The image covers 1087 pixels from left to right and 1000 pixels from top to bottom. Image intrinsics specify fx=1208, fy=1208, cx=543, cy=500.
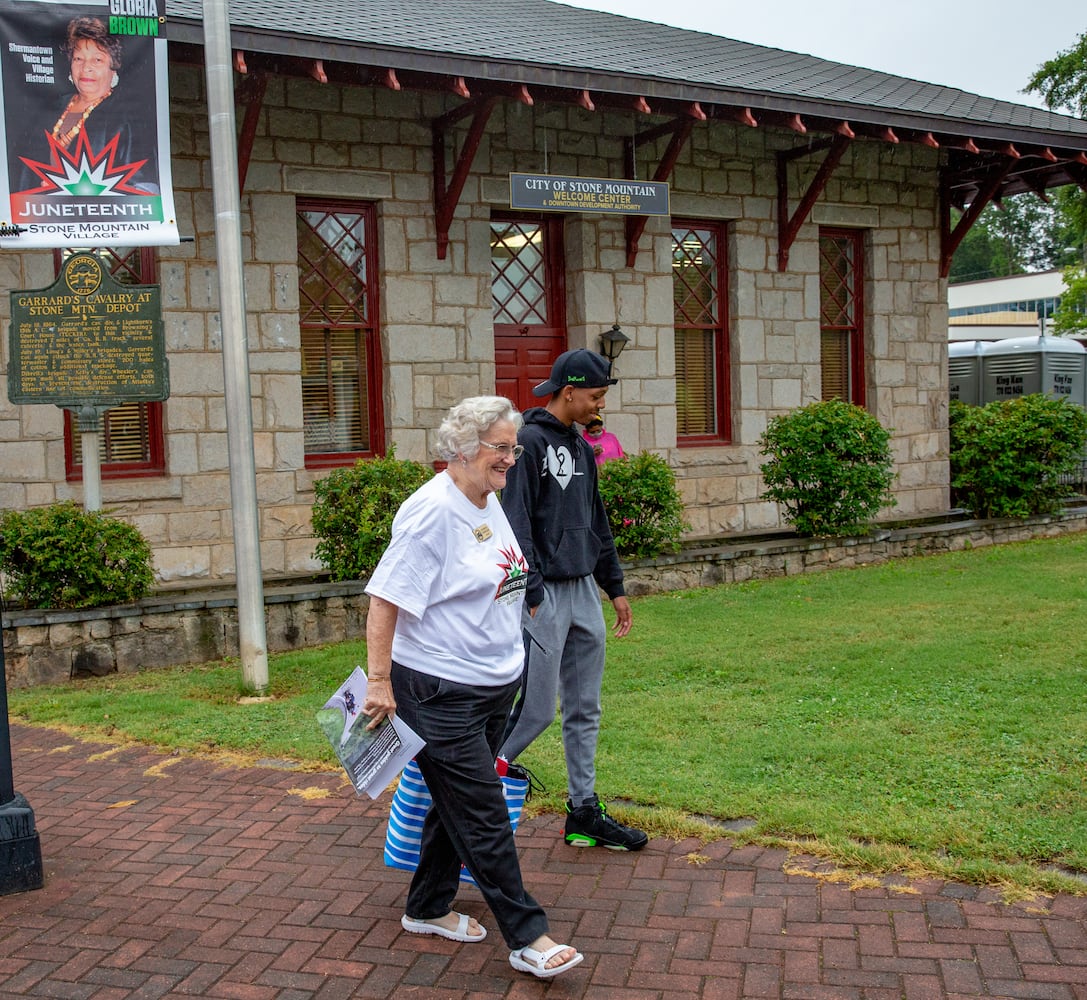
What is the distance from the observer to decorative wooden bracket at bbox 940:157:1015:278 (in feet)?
45.3

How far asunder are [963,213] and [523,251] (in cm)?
582

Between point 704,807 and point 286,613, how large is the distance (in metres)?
4.49

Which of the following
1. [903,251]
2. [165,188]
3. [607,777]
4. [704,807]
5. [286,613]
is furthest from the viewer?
[903,251]

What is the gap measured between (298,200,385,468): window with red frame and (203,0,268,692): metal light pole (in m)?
3.56

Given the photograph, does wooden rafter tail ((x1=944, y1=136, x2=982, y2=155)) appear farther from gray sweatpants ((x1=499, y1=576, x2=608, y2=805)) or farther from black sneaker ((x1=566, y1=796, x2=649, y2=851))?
black sneaker ((x1=566, y1=796, x2=649, y2=851))

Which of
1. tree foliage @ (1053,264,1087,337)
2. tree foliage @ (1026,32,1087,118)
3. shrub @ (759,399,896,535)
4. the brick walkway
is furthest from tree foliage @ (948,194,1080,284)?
the brick walkway

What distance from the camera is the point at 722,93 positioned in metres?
11.0

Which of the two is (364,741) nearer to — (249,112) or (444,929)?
(444,929)

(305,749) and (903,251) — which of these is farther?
(903,251)

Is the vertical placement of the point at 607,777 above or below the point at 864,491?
below

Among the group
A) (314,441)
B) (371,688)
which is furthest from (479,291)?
(371,688)

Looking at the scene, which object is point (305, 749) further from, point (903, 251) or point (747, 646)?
point (903, 251)

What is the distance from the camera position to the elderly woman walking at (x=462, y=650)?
3.64m

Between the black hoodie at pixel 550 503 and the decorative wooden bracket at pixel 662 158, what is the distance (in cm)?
749
